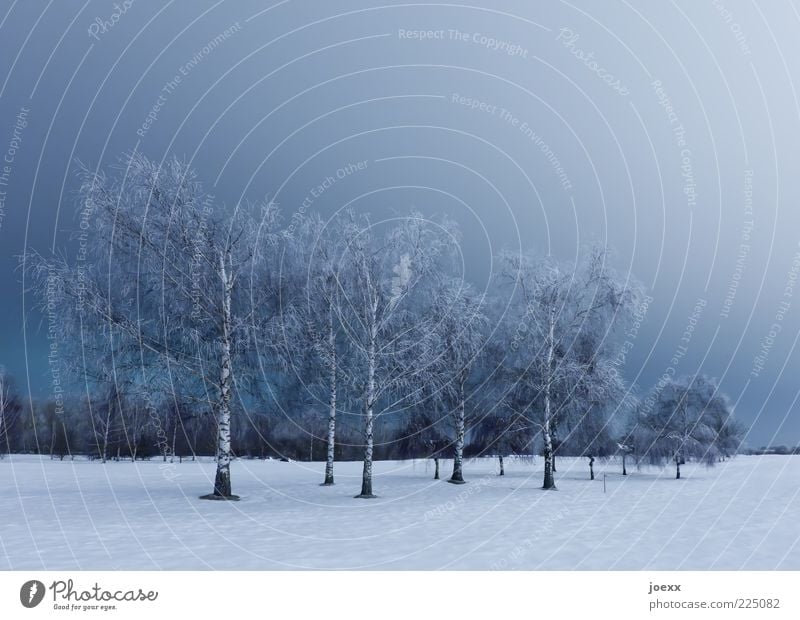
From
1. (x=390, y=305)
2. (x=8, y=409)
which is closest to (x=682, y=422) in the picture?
(x=390, y=305)

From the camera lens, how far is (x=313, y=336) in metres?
24.7

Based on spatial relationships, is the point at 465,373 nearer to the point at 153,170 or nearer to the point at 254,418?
the point at 254,418

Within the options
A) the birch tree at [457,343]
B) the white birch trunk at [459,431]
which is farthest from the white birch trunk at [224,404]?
the white birch trunk at [459,431]

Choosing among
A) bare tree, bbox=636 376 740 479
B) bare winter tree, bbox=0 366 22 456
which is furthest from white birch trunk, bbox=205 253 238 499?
bare winter tree, bbox=0 366 22 456

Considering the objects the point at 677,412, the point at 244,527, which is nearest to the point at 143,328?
the point at 244,527

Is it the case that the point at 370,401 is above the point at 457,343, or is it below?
below

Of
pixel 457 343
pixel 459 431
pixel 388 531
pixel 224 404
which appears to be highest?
pixel 457 343

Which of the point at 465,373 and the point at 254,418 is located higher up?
the point at 465,373

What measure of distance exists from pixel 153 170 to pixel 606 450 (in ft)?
103

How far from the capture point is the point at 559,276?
88.4ft

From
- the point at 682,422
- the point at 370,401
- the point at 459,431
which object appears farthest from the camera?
the point at 682,422

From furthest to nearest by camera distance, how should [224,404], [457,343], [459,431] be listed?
[459,431] → [457,343] → [224,404]

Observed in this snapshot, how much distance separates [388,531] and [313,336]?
1182 centimetres

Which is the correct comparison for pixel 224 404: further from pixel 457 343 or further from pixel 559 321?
pixel 559 321
